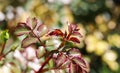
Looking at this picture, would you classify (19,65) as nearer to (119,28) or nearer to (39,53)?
(39,53)

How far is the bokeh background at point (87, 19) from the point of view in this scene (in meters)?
2.34

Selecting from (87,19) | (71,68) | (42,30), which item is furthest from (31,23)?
(87,19)

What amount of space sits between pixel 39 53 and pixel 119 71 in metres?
1.49

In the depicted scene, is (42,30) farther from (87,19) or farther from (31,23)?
(87,19)

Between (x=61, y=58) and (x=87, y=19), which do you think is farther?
(x=87, y=19)

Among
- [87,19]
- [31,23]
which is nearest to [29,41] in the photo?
[31,23]

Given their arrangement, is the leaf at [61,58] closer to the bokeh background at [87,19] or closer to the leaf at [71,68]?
the leaf at [71,68]

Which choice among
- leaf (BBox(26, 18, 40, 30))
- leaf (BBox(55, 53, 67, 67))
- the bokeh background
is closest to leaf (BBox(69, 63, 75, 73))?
leaf (BBox(55, 53, 67, 67))

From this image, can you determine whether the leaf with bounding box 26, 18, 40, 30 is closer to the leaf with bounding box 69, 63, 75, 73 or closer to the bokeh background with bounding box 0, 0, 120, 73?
the leaf with bounding box 69, 63, 75, 73

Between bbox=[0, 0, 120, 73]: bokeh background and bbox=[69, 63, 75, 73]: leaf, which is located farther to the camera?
bbox=[0, 0, 120, 73]: bokeh background

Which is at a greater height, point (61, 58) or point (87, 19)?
point (61, 58)

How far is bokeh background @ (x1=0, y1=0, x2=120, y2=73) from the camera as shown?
2.34m

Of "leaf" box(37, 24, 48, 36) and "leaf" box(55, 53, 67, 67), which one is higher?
"leaf" box(37, 24, 48, 36)

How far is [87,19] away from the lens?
263cm
